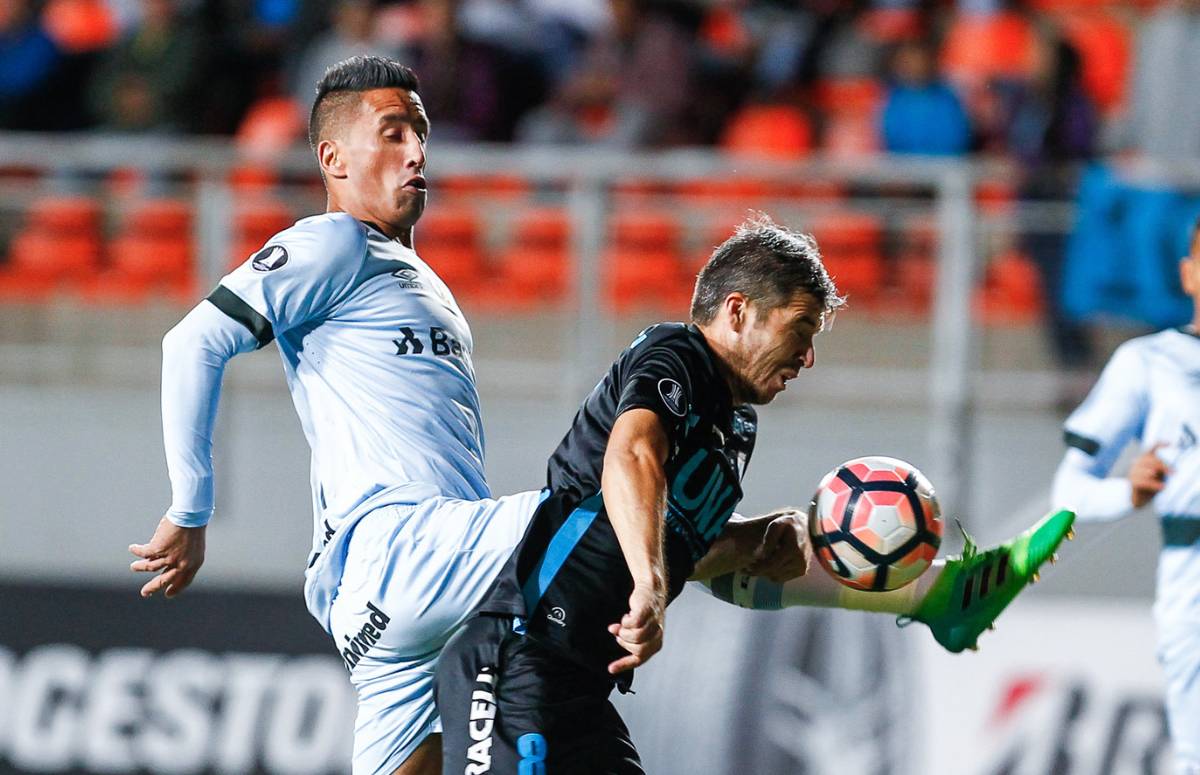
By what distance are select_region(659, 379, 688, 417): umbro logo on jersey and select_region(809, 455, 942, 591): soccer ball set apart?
0.86 m

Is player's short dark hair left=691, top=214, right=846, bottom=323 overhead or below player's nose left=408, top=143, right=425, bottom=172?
below

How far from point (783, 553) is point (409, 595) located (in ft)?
3.50

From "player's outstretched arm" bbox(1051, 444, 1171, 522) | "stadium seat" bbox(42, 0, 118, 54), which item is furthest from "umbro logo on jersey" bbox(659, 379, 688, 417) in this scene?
"stadium seat" bbox(42, 0, 118, 54)

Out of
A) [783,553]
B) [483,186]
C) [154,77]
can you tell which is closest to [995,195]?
[483,186]

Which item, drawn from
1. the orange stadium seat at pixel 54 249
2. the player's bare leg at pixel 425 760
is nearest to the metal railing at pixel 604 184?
the orange stadium seat at pixel 54 249

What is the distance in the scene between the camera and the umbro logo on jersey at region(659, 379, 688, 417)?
3.86m

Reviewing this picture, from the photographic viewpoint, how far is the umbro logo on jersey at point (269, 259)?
4.26 metres

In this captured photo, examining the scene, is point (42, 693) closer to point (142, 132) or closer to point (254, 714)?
point (254, 714)

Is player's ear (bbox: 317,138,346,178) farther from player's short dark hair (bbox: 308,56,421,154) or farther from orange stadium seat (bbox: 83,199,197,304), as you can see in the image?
orange stadium seat (bbox: 83,199,197,304)

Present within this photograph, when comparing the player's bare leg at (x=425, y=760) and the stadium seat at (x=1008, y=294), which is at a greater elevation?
the stadium seat at (x=1008, y=294)

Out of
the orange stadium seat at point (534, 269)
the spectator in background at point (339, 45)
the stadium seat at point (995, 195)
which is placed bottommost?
the orange stadium seat at point (534, 269)

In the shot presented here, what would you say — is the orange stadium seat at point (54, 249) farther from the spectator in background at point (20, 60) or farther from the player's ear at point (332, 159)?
the player's ear at point (332, 159)

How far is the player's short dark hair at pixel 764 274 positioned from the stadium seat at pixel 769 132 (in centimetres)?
574

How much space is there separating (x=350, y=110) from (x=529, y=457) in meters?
4.38
